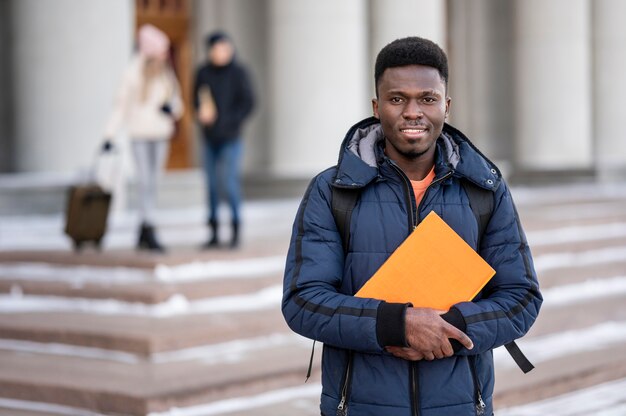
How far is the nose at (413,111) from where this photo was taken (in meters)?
2.73

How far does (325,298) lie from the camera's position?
2.73m

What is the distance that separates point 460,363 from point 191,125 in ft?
51.1

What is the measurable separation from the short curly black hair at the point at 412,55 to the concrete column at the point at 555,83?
1716cm

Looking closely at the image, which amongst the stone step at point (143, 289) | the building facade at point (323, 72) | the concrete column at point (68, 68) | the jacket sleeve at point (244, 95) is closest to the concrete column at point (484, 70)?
the building facade at point (323, 72)

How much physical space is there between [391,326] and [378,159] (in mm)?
474

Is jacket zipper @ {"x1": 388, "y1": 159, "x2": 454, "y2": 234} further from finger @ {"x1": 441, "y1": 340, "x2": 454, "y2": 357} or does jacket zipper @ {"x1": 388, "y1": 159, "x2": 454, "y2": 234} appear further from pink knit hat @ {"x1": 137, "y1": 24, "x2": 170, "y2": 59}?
pink knit hat @ {"x1": 137, "y1": 24, "x2": 170, "y2": 59}

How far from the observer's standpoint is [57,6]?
12258mm

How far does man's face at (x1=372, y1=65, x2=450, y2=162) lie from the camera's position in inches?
108

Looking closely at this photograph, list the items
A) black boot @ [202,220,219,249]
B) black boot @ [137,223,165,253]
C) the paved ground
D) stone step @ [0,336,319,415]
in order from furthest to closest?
1. black boot @ [202,220,219,249]
2. black boot @ [137,223,165,253]
3. the paved ground
4. stone step @ [0,336,319,415]

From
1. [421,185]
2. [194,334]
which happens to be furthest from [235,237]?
[421,185]

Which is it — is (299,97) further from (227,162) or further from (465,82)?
(465,82)

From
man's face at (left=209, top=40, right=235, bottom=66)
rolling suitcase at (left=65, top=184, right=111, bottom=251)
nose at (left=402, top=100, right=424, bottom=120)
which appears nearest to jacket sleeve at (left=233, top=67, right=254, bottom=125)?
man's face at (left=209, top=40, right=235, bottom=66)

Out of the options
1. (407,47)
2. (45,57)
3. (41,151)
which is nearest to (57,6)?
(45,57)

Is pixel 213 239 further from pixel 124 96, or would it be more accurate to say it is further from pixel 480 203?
pixel 480 203
